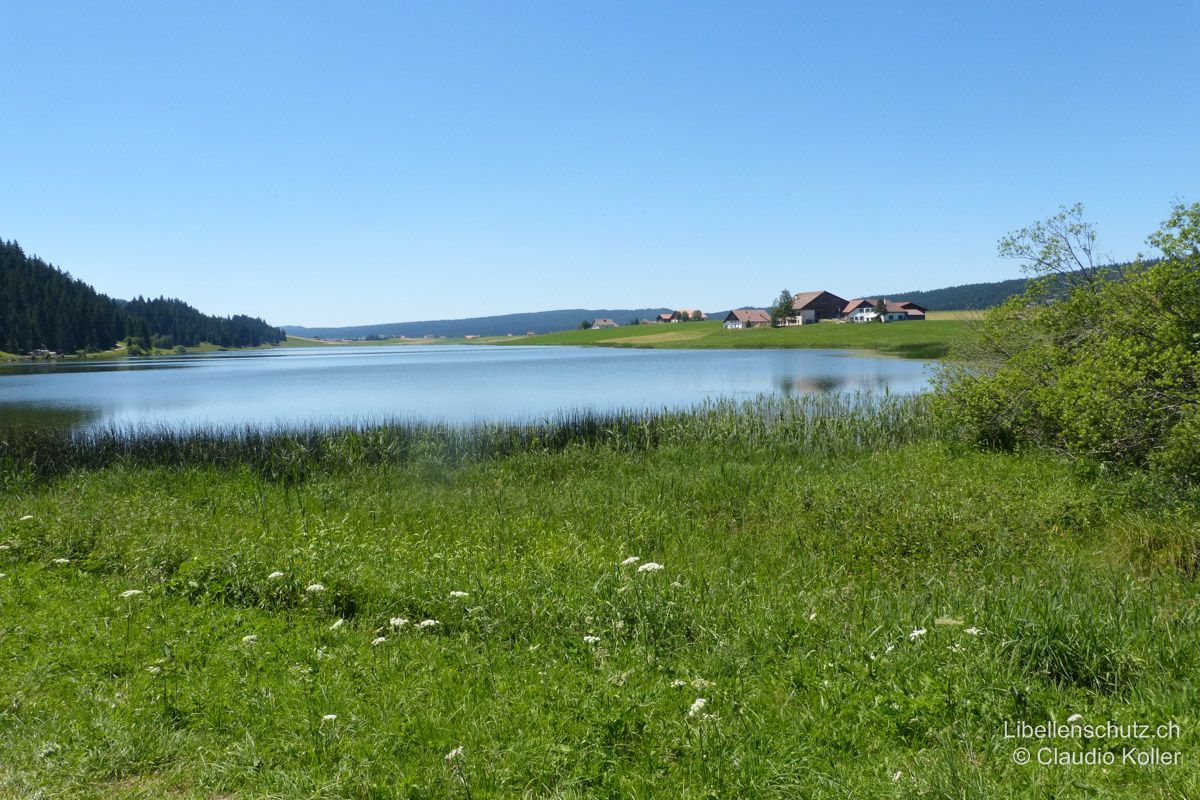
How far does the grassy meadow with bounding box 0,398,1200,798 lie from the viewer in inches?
161

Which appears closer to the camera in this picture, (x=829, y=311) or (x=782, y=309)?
(x=782, y=309)

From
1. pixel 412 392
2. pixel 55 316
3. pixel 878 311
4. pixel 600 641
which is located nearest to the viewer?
pixel 600 641

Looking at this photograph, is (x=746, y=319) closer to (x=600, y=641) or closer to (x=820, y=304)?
(x=820, y=304)

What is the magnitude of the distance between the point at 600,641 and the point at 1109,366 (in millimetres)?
9353

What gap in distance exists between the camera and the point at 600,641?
19.1 feet

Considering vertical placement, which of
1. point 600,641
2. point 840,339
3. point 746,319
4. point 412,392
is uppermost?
point 746,319

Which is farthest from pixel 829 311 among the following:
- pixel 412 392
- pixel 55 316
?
pixel 55 316

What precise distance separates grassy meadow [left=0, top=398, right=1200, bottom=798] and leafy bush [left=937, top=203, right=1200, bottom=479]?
90 centimetres

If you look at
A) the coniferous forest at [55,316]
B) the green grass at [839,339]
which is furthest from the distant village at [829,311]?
the coniferous forest at [55,316]

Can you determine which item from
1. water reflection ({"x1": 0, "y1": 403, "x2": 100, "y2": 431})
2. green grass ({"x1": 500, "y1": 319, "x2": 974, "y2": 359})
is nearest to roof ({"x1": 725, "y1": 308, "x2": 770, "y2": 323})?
green grass ({"x1": 500, "y1": 319, "x2": 974, "y2": 359})

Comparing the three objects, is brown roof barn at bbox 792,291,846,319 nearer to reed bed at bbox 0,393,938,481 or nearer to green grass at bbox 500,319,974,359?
green grass at bbox 500,319,974,359

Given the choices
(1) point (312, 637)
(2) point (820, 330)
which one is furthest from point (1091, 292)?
(2) point (820, 330)

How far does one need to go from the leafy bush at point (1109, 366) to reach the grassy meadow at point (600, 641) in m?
0.90

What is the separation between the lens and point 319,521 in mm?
10273
